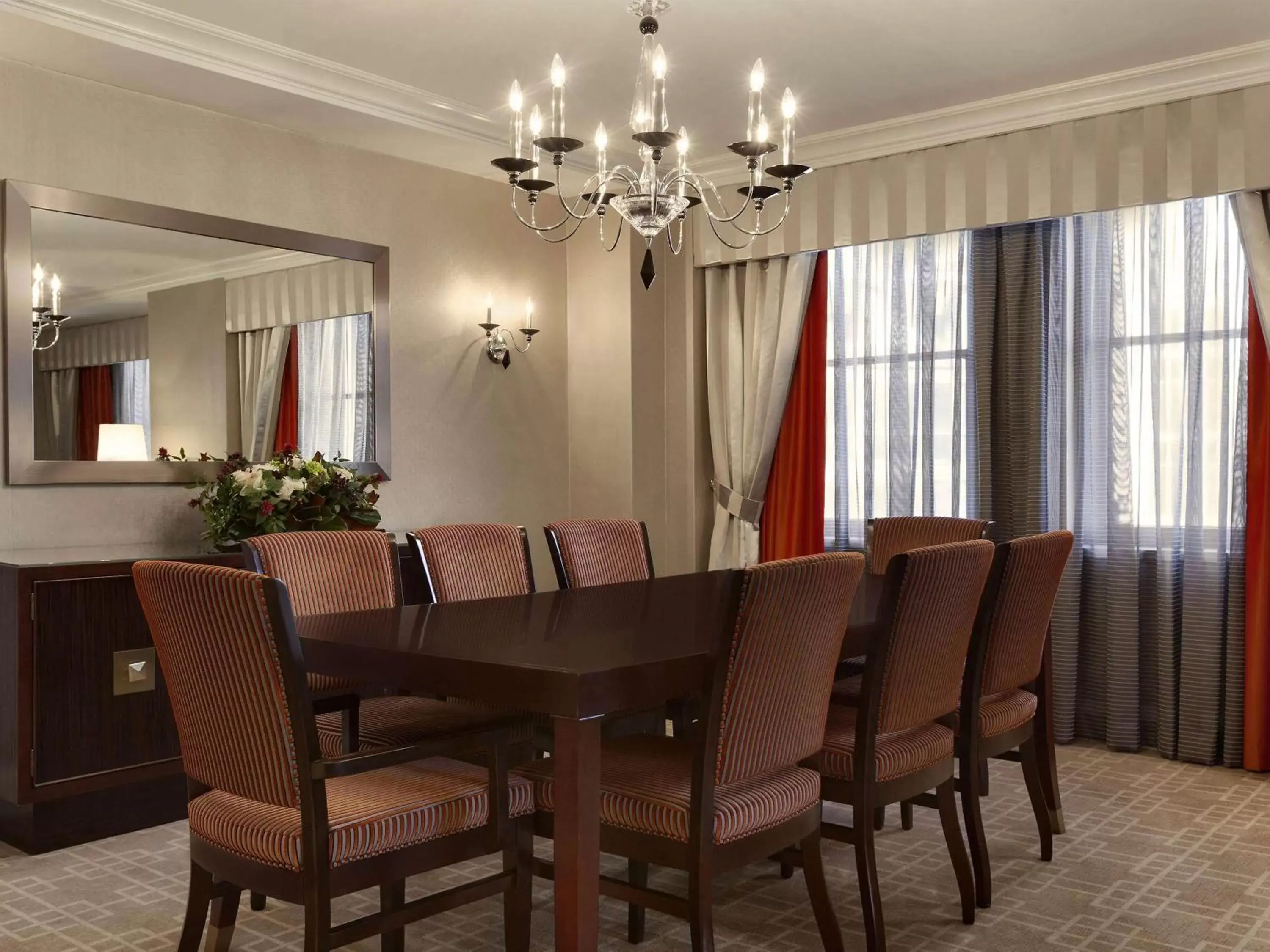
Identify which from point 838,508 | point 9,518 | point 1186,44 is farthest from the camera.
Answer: point 838,508

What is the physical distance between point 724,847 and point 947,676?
0.87 meters

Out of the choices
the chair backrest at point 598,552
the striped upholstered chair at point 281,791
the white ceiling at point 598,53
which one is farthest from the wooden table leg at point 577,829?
the white ceiling at point 598,53

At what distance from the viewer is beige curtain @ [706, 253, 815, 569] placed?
5469mm

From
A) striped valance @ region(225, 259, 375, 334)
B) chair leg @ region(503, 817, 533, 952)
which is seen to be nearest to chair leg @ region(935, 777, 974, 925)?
chair leg @ region(503, 817, 533, 952)

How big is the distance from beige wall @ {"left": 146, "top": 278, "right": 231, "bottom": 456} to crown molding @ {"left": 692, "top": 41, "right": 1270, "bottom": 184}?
242cm

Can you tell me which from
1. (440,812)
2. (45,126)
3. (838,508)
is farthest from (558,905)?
(838,508)

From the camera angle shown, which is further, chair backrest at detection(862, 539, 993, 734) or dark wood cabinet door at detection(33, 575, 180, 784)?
dark wood cabinet door at detection(33, 575, 180, 784)

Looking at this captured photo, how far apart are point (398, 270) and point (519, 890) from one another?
3.24m

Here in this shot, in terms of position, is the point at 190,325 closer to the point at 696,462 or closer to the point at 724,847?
the point at 696,462

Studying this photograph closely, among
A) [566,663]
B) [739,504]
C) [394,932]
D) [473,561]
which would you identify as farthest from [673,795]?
[739,504]

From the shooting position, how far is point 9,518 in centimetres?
376

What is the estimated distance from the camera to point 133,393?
4055mm

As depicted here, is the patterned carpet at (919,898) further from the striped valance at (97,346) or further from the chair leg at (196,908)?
the striped valance at (97,346)

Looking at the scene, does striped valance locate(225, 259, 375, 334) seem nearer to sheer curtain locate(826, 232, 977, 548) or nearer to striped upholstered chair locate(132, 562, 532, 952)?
sheer curtain locate(826, 232, 977, 548)
